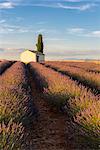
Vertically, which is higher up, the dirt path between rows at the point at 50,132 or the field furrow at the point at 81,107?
the field furrow at the point at 81,107

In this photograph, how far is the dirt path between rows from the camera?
23.7 ft

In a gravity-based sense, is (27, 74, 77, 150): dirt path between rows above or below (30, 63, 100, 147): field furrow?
below

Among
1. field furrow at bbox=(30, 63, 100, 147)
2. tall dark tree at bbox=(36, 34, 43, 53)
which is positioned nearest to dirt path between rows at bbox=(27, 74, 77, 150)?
field furrow at bbox=(30, 63, 100, 147)

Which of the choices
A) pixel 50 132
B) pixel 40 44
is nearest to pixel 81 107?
pixel 50 132

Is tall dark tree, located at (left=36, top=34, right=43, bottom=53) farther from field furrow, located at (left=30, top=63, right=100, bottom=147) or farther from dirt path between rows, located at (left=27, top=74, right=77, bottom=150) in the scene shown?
dirt path between rows, located at (left=27, top=74, right=77, bottom=150)

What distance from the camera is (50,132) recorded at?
838 centimetres

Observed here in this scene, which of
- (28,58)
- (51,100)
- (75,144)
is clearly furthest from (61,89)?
(28,58)

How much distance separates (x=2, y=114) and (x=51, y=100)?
4.76 metres

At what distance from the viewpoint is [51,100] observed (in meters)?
11.4

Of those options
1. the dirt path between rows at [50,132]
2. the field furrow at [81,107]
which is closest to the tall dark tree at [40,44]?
the field furrow at [81,107]

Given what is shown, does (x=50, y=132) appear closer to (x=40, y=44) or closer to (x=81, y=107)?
(x=81, y=107)

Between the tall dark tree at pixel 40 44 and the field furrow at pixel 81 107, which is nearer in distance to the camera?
the field furrow at pixel 81 107

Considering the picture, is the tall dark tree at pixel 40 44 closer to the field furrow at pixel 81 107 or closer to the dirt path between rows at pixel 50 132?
the field furrow at pixel 81 107

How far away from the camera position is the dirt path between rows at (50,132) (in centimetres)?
724
